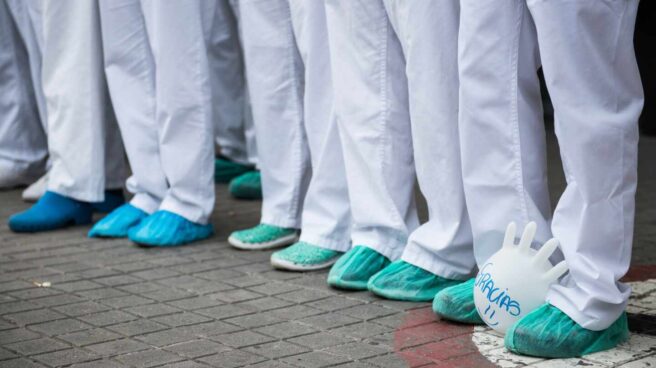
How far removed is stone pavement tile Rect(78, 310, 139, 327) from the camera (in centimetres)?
343

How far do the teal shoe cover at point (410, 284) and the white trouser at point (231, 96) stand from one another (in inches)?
102

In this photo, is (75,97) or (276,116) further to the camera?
(75,97)

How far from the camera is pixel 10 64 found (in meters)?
6.10

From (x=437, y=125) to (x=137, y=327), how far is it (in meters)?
1.04

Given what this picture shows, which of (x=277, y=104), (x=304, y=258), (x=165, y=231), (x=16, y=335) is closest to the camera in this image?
(x=16, y=335)

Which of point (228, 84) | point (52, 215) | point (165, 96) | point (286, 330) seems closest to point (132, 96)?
point (165, 96)

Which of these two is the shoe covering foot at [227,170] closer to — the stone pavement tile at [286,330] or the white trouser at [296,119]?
the white trouser at [296,119]

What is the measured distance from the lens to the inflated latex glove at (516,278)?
9.85 feet

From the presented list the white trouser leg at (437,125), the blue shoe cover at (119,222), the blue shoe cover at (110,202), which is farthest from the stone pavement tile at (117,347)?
the blue shoe cover at (110,202)

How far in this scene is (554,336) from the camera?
9.35ft

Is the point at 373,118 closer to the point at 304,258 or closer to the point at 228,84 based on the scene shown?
the point at 304,258

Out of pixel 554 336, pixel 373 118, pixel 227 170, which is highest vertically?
pixel 373 118

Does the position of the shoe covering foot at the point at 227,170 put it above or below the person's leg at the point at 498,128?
below

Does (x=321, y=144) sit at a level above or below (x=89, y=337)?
above
